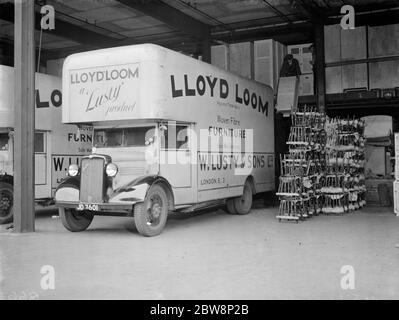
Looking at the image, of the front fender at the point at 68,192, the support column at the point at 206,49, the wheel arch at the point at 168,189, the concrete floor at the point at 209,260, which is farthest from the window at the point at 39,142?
the support column at the point at 206,49

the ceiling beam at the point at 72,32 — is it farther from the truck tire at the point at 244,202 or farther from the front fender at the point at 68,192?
the truck tire at the point at 244,202

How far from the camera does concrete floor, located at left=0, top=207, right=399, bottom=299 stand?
5.23m

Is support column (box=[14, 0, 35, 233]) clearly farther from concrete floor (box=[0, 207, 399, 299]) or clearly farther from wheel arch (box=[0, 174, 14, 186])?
wheel arch (box=[0, 174, 14, 186])

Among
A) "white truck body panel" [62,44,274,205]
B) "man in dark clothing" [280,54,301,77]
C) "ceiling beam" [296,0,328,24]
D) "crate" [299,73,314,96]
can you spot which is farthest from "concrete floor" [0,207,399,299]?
"ceiling beam" [296,0,328,24]

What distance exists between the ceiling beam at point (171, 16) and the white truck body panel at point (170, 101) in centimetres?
332

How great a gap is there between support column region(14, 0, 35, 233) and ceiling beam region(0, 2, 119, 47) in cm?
484

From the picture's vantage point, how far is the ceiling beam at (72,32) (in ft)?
45.1

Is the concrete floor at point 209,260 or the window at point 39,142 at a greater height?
the window at point 39,142

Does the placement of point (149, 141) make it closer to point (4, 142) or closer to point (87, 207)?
point (87, 207)

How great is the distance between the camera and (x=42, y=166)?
11.7 meters

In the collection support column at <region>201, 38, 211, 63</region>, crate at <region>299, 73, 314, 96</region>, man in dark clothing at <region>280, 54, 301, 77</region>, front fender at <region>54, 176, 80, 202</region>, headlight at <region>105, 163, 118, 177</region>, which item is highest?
support column at <region>201, 38, 211, 63</region>

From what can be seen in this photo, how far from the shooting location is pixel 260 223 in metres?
10.8
